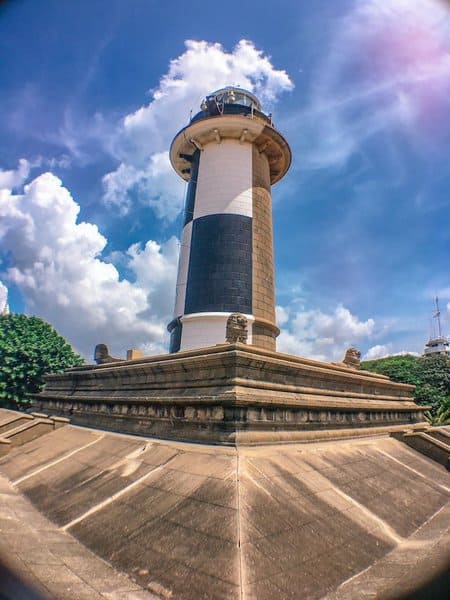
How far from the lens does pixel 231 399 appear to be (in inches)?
220

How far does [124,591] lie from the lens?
3217mm

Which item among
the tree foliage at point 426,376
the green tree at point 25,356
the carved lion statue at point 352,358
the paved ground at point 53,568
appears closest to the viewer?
the paved ground at point 53,568

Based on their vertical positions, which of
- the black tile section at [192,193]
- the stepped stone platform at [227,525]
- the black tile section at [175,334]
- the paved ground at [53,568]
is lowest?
the paved ground at [53,568]

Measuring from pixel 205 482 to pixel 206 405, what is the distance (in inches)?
64.2

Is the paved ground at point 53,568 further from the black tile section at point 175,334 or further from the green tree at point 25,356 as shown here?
the green tree at point 25,356

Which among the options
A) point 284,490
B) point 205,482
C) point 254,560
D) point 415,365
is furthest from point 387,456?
point 415,365

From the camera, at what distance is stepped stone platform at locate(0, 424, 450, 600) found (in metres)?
3.27

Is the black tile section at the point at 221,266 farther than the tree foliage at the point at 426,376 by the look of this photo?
No

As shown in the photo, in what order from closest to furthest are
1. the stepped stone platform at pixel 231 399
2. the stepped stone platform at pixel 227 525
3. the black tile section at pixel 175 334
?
the stepped stone platform at pixel 227 525
the stepped stone platform at pixel 231 399
the black tile section at pixel 175 334

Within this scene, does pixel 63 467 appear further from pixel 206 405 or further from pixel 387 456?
pixel 387 456

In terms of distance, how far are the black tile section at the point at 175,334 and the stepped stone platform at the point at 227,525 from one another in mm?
8007

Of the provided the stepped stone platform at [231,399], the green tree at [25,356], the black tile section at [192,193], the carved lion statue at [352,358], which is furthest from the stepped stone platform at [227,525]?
the green tree at [25,356]

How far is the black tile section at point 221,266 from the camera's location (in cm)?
1413

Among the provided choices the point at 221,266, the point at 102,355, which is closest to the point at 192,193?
the point at 221,266
